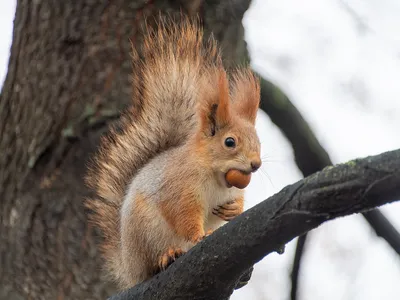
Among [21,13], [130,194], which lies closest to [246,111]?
[130,194]

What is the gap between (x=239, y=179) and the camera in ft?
5.18

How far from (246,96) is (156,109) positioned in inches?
7.7

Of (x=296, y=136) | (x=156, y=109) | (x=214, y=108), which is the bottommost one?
(x=296, y=136)

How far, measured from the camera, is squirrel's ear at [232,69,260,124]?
1804 mm

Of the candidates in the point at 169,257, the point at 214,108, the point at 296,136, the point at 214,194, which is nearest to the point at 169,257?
the point at 169,257

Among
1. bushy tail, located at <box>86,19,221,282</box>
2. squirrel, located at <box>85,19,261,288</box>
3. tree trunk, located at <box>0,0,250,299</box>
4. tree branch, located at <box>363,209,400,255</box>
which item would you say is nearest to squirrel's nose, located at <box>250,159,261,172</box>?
squirrel, located at <box>85,19,261,288</box>

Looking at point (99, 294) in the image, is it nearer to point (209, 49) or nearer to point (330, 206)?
point (209, 49)

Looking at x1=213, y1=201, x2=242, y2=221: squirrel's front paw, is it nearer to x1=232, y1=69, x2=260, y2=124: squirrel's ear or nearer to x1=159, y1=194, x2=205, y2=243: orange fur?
x1=159, y1=194, x2=205, y2=243: orange fur

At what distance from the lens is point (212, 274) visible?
1.30 meters

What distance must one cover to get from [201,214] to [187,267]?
0.31m

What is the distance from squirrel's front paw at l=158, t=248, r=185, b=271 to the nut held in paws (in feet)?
0.53

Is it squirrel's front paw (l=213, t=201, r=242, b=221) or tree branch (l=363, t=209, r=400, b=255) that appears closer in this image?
squirrel's front paw (l=213, t=201, r=242, b=221)

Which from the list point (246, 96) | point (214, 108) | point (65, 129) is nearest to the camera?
point (214, 108)

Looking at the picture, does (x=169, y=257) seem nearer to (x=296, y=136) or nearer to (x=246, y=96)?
(x=246, y=96)
